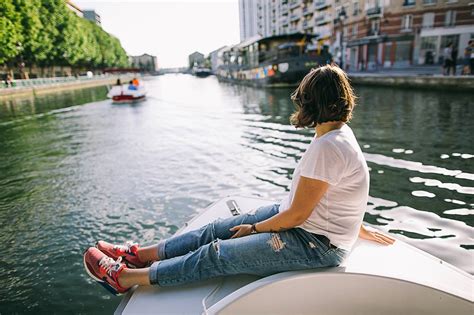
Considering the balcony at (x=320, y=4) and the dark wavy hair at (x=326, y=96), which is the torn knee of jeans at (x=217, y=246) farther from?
the balcony at (x=320, y=4)

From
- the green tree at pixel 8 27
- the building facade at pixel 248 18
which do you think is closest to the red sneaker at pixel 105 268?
the green tree at pixel 8 27

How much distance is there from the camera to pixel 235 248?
212 cm

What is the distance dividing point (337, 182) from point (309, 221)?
327 millimetres

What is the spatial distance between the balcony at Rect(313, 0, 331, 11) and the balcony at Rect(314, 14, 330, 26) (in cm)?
124

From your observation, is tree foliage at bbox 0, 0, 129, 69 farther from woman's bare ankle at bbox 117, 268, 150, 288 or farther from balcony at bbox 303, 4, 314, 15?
balcony at bbox 303, 4, 314, 15

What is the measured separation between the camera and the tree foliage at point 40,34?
28.9 m

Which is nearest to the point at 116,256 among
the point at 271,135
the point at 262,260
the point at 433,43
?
the point at 262,260

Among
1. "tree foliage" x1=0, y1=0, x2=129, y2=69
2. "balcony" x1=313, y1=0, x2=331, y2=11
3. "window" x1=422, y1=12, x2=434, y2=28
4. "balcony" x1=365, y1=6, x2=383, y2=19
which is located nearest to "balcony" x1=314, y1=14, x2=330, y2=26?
"balcony" x1=313, y1=0, x2=331, y2=11

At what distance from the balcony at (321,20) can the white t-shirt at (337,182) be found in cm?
5501

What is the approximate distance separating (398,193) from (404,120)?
6.53 meters

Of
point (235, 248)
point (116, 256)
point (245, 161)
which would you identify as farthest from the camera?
point (245, 161)

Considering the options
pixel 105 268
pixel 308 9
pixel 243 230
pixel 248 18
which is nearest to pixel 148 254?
pixel 105 268

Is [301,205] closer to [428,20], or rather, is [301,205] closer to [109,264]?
[109,264]

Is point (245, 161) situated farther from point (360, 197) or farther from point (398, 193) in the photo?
point (360, 197)
